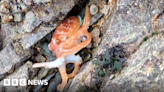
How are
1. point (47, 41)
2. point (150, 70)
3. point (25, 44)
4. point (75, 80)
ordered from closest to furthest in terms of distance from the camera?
point (150, 70) → point (75, 80) → point (25, 44) → point (47, 41)

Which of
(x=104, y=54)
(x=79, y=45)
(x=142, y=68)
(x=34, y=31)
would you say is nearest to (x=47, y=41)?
(x=34, y=31)

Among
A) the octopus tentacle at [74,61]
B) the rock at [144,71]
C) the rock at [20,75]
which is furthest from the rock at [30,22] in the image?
the rock at [144,71]

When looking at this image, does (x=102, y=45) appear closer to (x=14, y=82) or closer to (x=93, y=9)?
(x=93, y=9)

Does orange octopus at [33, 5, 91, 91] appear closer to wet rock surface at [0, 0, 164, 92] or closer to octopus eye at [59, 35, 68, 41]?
octopus eye at [59, 35, 68, 41]

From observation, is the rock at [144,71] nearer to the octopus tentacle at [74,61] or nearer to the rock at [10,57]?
the octopus tentacle at [74,61]

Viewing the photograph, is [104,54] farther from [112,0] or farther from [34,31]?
[34,31]

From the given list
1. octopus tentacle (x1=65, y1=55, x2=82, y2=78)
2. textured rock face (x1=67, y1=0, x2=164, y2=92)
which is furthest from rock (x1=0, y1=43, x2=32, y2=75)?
textured rock face (x1=67, y1=0, x2=164, y2=92)
